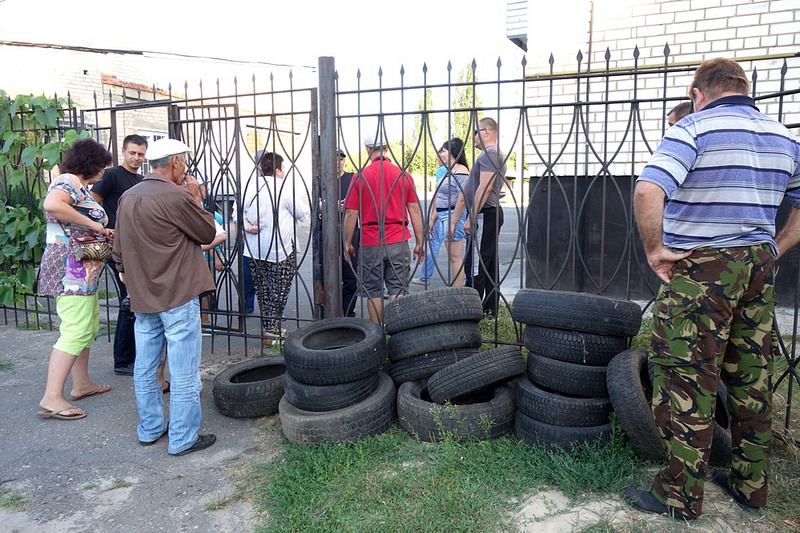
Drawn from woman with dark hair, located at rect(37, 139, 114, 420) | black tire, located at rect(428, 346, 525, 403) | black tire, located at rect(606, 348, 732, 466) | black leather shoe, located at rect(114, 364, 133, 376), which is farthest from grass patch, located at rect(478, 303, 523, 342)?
woman with dark hair, located at rect(37, 139, 114, 420)

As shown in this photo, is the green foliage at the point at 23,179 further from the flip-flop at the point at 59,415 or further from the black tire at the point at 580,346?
the black tire at the point at 580,346

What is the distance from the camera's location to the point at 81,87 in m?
16.1

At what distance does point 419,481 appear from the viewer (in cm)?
317

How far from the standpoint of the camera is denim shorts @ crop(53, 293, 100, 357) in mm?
4180

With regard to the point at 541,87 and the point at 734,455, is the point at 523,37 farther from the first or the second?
the point at 734,455

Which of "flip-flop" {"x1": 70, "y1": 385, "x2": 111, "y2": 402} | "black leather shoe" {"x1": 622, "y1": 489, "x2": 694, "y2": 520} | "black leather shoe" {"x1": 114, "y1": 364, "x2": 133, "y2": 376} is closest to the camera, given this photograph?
"black leather shoe" {"x1": 622, "y1": 489, "x2": 694, "y2": 520}

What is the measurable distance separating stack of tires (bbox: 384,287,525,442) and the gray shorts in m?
0.98

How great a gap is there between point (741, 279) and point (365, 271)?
3359 mm

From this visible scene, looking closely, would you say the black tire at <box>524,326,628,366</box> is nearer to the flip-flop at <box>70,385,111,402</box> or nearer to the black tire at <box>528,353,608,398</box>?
the black tire at <box>528,353,608,398</box>

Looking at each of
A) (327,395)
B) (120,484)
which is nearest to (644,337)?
(327,395)

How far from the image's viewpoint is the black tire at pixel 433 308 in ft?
12.8

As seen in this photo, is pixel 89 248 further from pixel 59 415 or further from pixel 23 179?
pixel 23 179

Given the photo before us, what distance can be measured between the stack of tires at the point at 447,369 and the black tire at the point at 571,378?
0.15 m

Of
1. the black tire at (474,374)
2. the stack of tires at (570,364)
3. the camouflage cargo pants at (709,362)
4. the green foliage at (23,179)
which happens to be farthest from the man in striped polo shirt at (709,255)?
the green foliage at (23,179)
